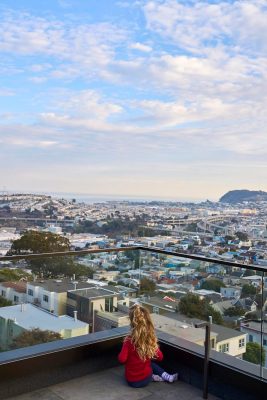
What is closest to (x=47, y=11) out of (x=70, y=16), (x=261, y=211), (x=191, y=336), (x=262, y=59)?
(x=70, y=16)

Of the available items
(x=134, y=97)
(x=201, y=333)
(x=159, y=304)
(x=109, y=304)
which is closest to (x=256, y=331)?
(x=201, y=333)

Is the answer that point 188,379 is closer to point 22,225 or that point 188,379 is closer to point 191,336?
point 191,336

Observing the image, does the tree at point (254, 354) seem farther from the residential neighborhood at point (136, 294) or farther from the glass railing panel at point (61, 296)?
the glass railing panel at point (61, 296)

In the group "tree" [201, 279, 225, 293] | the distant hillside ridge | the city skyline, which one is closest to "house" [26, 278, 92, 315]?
"tree" [201, 279, 225, 293]

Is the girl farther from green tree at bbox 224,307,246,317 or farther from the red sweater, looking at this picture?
green tree at bbox 224,307,246,317

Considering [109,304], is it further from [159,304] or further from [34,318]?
[34,318]
